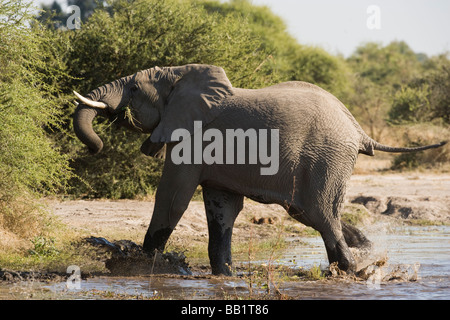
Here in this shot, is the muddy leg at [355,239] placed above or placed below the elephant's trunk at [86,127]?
below

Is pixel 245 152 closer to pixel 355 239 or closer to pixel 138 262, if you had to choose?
pixel 138 262

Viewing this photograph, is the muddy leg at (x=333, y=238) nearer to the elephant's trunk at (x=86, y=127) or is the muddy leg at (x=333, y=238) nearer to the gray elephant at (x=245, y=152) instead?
the gray elephant at (x=245, y=152)

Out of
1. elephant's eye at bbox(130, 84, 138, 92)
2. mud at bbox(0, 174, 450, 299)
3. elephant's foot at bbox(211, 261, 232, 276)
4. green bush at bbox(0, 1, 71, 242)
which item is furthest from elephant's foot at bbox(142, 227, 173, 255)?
green bush at bbox(0, 1, 71, 242)

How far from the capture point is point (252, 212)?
1358 cm

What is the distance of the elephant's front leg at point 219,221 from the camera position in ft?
27.3

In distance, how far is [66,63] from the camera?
547 inches

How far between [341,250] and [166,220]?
6.29 feet

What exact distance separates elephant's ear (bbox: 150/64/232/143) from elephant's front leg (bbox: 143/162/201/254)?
0.37 meters

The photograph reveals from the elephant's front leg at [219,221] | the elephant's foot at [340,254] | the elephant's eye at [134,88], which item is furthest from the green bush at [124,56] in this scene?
the elephant's foot at [340,254]

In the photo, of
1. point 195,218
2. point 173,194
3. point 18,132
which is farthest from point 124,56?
point 173,194

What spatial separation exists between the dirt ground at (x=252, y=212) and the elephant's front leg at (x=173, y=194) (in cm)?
137
